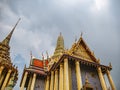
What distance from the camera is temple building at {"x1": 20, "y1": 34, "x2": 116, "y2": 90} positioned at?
15.4 m

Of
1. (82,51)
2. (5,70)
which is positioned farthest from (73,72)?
(5,70)

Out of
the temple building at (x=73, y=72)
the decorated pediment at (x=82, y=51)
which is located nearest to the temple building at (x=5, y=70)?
the temple building at (x=73, y=72)

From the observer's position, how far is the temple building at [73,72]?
15406 mm

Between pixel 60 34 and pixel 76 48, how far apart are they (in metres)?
17.6

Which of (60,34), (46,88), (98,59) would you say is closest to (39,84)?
(46,88)

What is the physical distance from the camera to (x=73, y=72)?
53.4 ft

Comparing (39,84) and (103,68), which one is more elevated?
(103,68)

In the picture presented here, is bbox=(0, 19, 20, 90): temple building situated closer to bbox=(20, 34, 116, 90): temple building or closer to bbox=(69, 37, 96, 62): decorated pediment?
bbox=(20, 34, 116, 90): temple building

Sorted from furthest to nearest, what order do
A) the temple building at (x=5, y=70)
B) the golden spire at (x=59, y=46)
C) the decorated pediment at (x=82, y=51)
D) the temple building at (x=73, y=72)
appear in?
1. the golden spire at (x=59, y=46)
2. the temple building at (x=5, y=70)
3. the decorated pediment at (x=82, y=51)
4. the temple building at (x=73, y=72)

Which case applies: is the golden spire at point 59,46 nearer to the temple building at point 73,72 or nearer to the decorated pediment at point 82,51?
the temple building at point 73,72

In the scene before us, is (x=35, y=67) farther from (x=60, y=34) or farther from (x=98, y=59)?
(x=60, y=34)

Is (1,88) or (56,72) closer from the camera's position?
(56,72)

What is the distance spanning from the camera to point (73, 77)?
15.8m

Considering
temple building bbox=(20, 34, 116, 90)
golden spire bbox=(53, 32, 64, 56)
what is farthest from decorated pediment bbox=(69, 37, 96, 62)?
golden spire bbox=(53, 32, 64, 56)
